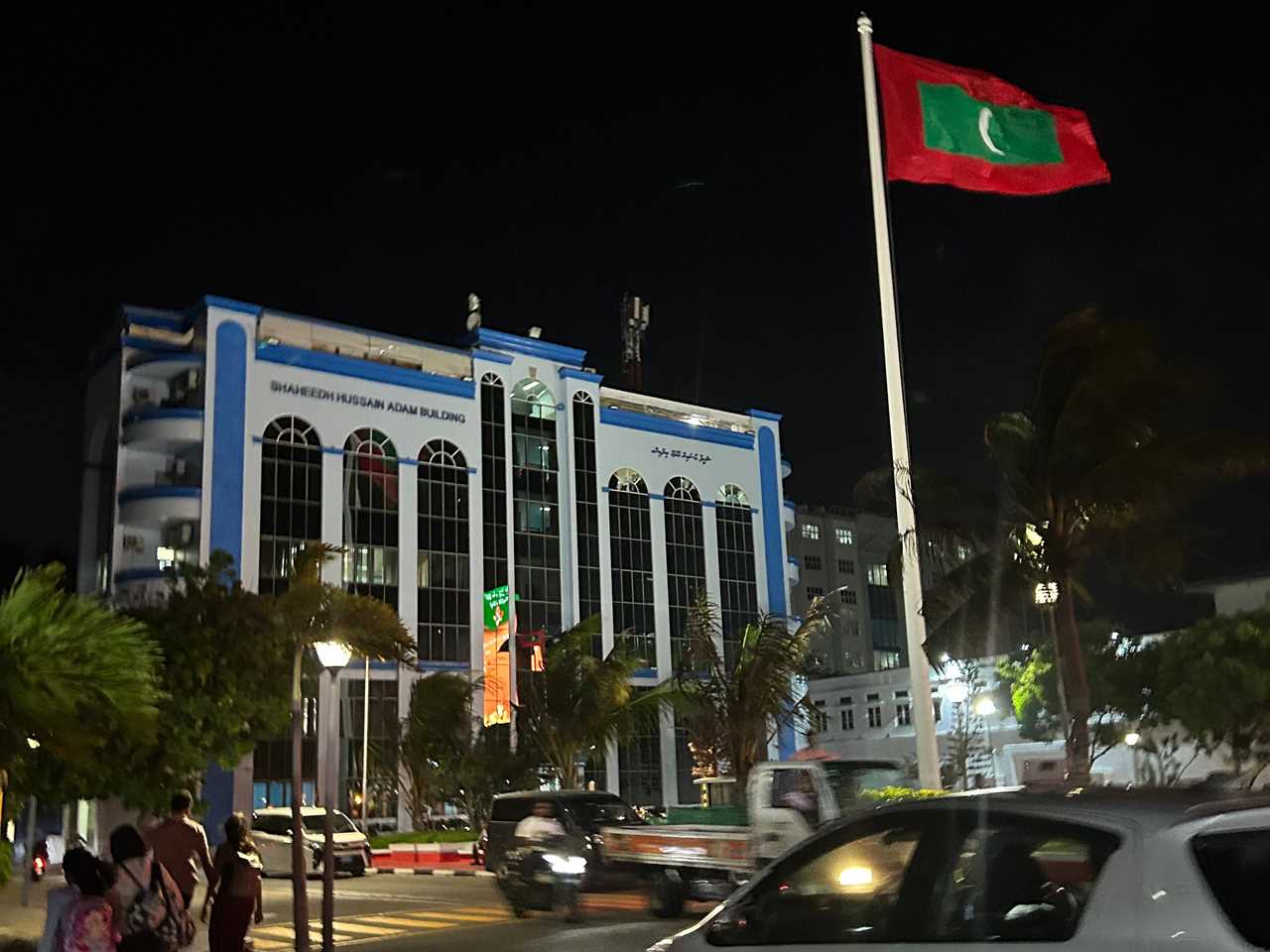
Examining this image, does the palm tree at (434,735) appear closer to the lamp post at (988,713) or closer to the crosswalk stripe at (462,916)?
the lamp post at (988,713)

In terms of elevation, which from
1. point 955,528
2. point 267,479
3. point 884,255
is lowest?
point 955,528

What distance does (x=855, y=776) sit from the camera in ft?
52.3

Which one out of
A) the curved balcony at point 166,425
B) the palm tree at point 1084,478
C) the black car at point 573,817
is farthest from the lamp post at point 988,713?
the black car at point 573,817

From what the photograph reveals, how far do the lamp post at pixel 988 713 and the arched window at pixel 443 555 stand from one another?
20229 mm

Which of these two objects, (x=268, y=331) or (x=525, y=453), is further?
(x=525, y=453)

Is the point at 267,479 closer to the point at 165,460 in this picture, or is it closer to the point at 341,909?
the point at 165,460

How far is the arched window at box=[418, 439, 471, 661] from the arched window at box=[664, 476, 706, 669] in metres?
11.1

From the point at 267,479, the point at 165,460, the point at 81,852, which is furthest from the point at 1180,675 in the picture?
the point at 81,852

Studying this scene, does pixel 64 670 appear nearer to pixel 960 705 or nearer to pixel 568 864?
pixel 568 864

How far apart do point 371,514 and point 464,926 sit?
36805 mm

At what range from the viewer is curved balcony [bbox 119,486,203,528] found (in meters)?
46.7

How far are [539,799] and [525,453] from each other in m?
39.7

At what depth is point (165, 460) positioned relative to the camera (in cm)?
4956

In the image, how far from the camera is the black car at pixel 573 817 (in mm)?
16625
